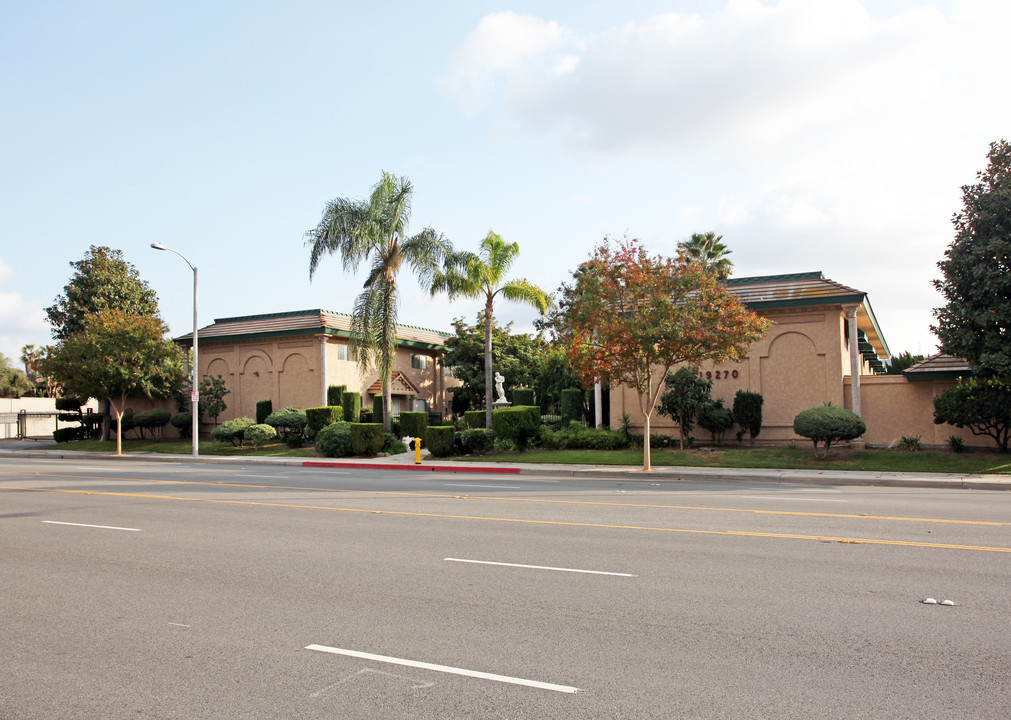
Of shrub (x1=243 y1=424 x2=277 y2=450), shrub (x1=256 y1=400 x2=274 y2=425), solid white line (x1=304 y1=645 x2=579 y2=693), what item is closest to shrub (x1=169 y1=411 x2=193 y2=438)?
shrub (x1=256 y1=400 x2=274 y2=425)

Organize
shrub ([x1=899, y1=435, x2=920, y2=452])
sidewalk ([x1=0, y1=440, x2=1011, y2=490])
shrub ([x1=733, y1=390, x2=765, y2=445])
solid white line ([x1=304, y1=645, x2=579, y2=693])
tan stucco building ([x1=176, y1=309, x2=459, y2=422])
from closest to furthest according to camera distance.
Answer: solid white line ([x1=304, y1=645, x2=579, y2=693]) < sidewalk ([x1=0, y1=440, x2=1011, y2=490]) < shrub ([x1=899, y1=435, x2=920, y2=452]) < shrub ([x1=733, y1=390, x2=765, y2=445]) < tan stucco building ([x1=176, y1=309, x2=459, y2=422])

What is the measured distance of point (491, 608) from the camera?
6.63 metres

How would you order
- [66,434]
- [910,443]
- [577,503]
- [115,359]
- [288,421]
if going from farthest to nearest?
[66,434], [115,359], [288,421], [910,443], [577,503]

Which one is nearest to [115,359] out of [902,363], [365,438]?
[365,438]

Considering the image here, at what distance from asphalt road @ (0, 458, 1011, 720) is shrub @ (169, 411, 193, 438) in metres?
27.9

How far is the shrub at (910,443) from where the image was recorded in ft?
81.6

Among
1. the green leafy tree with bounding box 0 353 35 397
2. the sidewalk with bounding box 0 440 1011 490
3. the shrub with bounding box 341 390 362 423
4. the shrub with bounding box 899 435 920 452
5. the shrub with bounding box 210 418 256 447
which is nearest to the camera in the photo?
the sidewalk with bounding box 0 440 1011 490

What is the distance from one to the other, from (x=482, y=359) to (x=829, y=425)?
23.7m

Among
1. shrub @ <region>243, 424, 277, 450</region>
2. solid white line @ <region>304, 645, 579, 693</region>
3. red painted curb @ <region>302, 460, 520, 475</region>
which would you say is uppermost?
shrub @ <region>243, 424, 277, 450</region>

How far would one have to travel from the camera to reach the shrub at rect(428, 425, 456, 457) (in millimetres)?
28812

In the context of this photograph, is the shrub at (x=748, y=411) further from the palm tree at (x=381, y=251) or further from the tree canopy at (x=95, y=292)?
the tree canopy at (x=95, y=292)

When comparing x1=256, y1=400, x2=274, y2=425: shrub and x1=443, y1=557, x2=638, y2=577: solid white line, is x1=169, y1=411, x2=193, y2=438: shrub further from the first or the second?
x1=443, y1=557, x2=638, y2=577: solid white line

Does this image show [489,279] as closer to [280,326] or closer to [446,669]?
[280,326]

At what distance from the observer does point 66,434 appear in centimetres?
4522
